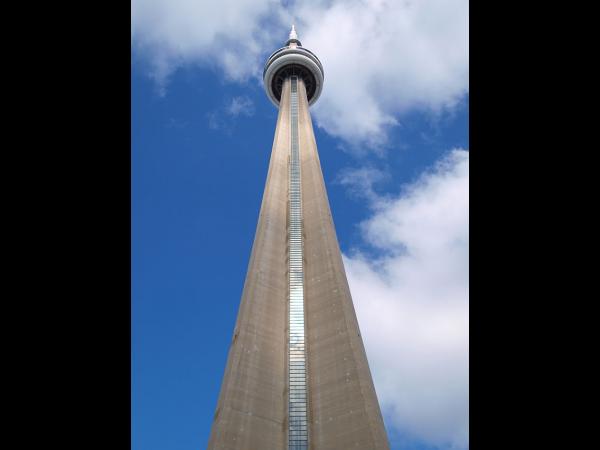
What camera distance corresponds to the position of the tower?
33969mm

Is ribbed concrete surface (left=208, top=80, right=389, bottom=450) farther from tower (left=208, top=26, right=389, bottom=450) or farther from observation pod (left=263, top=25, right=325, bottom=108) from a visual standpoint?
observation pod (left=263, top=25, right=325, bottom=108)

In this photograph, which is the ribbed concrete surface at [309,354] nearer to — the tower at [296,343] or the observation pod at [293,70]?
the tower at [296,343]

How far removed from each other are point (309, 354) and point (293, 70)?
4034 cm

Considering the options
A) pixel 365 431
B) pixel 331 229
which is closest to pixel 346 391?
pixel 365 431

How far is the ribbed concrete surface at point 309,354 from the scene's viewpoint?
33656mm

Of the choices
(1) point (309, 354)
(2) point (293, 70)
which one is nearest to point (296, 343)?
(1) point (309, 354)

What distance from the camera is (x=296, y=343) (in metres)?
40.4

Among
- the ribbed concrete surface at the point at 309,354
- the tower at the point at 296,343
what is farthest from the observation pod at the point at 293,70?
the ribbed concrete surface at the point at 309,354

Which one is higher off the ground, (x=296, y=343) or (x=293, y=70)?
(x=293, y=70)

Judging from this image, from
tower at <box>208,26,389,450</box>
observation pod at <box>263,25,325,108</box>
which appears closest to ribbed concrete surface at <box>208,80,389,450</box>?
tower at <box>208,26,389,450</box>

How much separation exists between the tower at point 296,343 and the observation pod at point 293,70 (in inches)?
729

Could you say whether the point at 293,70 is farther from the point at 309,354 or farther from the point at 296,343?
the point at 309,354
